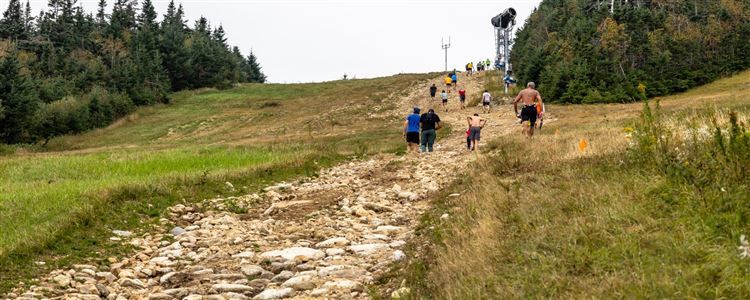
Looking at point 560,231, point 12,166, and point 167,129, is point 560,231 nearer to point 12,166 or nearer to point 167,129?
point 12,166

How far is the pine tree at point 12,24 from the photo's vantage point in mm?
100688

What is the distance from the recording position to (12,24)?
104m

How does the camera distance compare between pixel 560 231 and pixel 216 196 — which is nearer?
pixel 560 231

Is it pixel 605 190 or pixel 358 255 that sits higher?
pixel 605 190

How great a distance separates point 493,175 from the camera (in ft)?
35.2

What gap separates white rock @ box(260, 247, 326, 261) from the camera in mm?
7414

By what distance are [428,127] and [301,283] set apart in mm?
14697

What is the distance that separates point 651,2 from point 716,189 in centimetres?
6022

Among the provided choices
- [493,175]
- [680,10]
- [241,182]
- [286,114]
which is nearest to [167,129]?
[286,114]

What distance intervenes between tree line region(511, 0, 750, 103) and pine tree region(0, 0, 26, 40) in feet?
304

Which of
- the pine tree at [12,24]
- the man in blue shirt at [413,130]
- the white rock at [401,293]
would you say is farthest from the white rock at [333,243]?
the pine tree at [12,24]

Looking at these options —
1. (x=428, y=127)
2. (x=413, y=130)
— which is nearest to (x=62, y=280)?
(x=428, y=127)

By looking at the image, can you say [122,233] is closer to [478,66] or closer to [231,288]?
[231,288]

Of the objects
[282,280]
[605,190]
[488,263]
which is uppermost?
[605,190]
